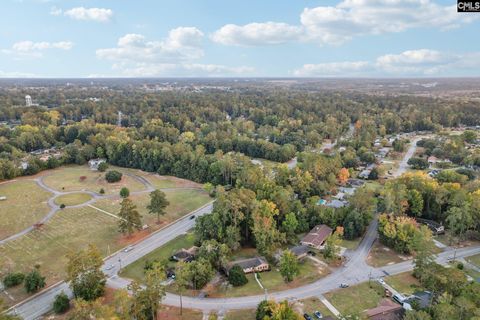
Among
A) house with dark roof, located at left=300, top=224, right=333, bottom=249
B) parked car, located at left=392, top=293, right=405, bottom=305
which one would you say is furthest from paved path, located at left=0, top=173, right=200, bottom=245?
parked car, located at left=392, top=293, right=405, bottom=305

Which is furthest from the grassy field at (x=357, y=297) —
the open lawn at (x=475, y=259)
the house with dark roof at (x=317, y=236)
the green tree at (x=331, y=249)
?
the open lawn at (x=475, y=259)

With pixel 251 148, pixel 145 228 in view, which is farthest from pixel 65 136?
pixel 145 228

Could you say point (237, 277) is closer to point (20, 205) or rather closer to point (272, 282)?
point (272, 282)

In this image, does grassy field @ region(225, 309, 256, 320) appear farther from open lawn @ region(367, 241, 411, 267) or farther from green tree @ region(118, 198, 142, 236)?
green tree @ region(118, 198, 142, 236)

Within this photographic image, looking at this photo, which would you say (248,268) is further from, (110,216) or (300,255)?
(110,216)

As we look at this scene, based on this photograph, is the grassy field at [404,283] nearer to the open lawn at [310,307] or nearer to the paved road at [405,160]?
the open lawn at [310,307]

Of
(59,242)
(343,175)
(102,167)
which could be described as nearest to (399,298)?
(343,175)
